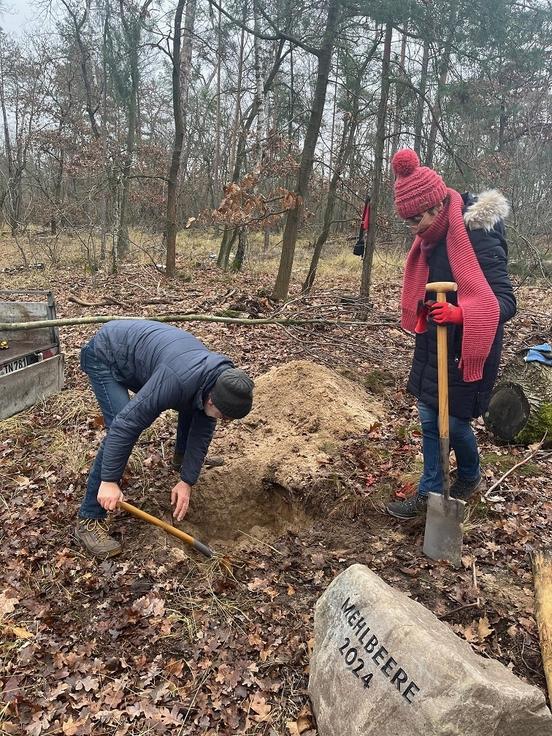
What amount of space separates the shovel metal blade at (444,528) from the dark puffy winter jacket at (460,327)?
1.77 ft

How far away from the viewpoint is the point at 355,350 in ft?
19.3

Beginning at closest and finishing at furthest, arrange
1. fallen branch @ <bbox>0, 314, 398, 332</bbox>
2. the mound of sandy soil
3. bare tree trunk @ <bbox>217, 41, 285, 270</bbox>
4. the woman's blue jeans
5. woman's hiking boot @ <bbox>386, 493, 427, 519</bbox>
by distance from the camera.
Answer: the woman's blue jeans → woman's hiking boot @ <bbox>386, 493, 427, 519</bbox> → the mound of sandy soil → fallen branch @ <bbox>0, 314, 398, 332</bbox> → bare tree trunk @ <bbox>217, 41, 285, 270</bbox>

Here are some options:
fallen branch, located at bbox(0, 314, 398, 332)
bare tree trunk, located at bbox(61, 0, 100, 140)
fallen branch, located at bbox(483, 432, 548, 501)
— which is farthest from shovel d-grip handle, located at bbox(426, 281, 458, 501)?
bare tree trunk, located at bbox(61, 0, 100, 140)

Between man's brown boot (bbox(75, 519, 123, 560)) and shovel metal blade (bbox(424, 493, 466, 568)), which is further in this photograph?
man's brown boot (bbox(75, 519, 123, 560))

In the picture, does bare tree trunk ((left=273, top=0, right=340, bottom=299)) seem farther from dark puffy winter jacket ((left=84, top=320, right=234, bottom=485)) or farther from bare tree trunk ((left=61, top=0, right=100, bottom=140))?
bare tree trunk ((left=61, top=0, right=100, bottom=140))

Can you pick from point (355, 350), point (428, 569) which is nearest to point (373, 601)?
point (428, 569)

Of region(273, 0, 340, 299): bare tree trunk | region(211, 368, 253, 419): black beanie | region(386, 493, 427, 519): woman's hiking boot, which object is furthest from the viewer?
region(273, 0, 340, 299): bare tree trunk

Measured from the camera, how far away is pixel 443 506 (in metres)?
3.08

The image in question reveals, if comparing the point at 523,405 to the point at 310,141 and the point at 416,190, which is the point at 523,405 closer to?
the point at 416,190

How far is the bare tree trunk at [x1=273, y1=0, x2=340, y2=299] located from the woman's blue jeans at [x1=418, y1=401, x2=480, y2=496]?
561 cm

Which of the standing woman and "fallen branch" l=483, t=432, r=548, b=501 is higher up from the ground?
the standing woman

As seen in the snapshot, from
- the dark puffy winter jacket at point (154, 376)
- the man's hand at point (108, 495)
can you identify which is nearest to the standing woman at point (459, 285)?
the dark puffy winter jacket at point (154, 376)

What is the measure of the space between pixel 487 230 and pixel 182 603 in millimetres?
2824

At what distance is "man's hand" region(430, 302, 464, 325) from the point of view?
9.36 ft
